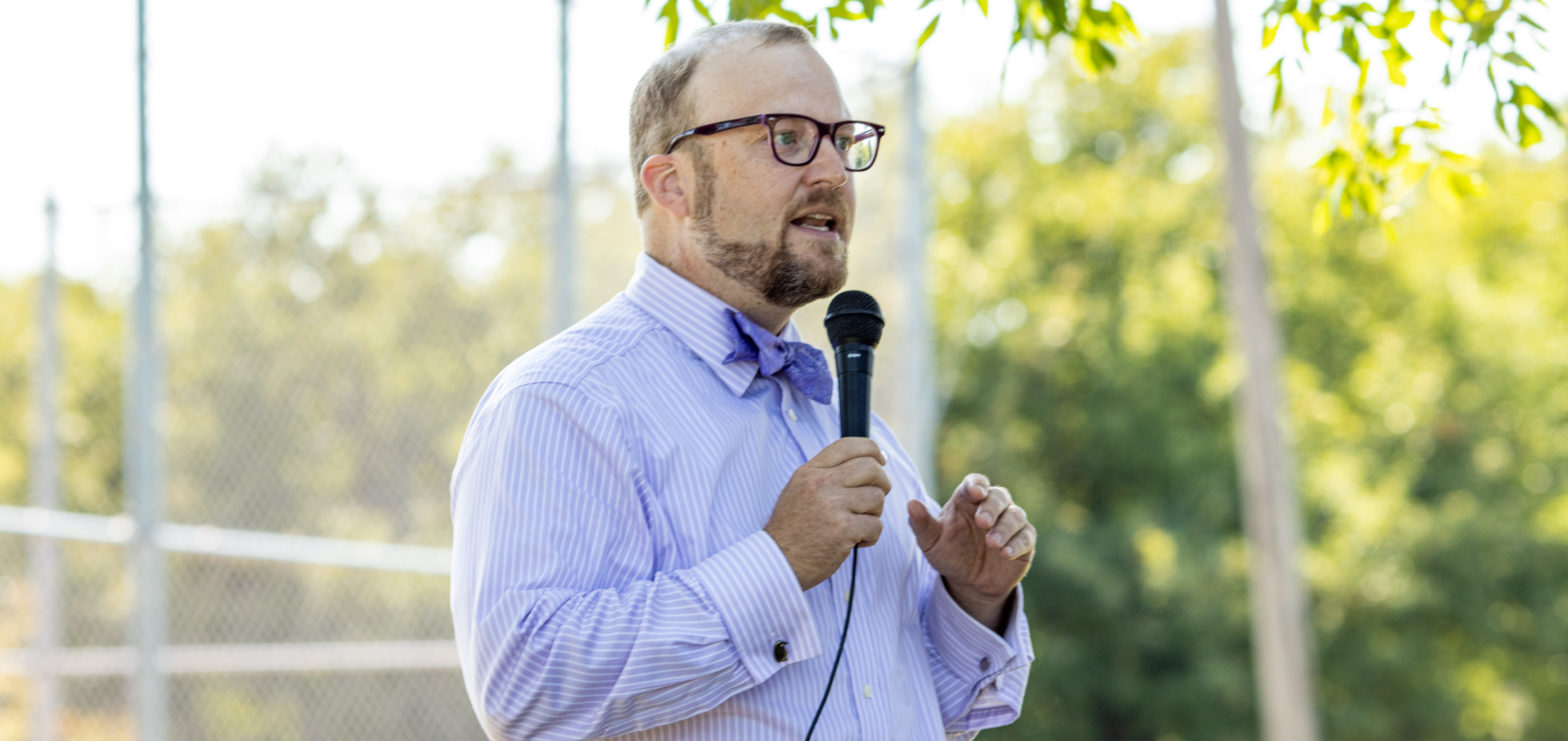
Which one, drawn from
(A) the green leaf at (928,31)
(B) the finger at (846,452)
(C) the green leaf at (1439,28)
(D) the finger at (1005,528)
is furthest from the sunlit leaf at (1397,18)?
(B) the finger at (846,452)

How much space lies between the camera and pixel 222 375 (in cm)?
733

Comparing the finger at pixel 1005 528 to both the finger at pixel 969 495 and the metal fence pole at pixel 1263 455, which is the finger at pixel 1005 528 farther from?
the metal fence pole at pixel 1263 455

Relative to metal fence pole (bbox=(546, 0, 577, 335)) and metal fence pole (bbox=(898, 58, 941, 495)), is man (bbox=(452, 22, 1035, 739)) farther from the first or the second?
metal fence pole (bbox=(898, 58, 941, 495))

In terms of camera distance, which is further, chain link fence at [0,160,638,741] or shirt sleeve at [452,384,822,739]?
chain link fence at [0,160,638,741]

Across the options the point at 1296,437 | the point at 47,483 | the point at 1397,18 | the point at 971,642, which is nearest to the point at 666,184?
the point at 971,642

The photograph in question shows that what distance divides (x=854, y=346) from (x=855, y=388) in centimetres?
9

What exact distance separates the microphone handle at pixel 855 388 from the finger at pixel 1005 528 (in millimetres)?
240

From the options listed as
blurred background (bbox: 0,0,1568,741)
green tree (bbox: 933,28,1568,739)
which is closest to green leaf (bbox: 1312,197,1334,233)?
blurred background (bbox: 0,0,1568,741)

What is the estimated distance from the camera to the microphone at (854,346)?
2287 mm

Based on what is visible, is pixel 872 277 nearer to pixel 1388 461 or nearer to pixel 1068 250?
pixel 1388 461

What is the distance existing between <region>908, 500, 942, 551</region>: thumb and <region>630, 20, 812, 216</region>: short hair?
0.69 metres

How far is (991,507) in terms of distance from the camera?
2305 mm

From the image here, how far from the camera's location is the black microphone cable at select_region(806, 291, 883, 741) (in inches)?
89.0

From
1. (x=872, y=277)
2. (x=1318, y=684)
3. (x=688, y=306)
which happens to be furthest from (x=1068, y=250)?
(x=688, y=306)
